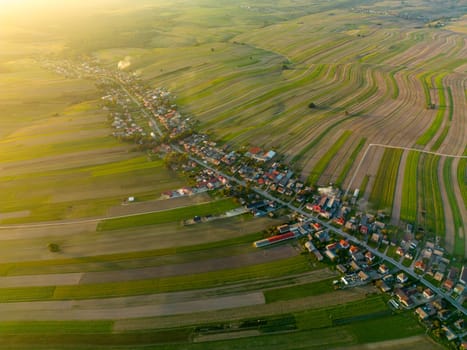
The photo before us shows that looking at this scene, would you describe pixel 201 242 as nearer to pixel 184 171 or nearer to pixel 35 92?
pixel 184 171

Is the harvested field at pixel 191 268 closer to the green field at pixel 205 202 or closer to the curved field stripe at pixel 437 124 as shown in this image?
the green field at pixel 205 202

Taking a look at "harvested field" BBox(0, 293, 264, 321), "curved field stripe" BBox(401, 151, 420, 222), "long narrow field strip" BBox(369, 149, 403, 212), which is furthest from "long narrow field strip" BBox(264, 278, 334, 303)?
"curved field stripe" BBox(401, 151, 420, 222)

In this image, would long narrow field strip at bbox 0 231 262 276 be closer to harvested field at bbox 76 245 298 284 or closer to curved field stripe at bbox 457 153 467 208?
harvested field at bbox 76 245 298 284

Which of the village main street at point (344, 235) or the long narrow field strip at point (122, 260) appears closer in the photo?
the village main street at point (344, 235)

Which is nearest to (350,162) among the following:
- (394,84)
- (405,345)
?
(405,345)

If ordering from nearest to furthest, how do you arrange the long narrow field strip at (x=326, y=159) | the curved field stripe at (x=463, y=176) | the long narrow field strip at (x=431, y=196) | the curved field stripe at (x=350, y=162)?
1. the long narrow field strip at (x=431, y=196)
2. the curved field stripe at (x=463, y=176)
3. the curved field stripe at (x=350, y=162)
4. the long narrow field strip at (x=326, y=159)

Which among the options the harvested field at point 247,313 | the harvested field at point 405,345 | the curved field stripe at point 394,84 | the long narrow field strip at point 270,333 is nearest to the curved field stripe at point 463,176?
the harvested field at point 405,345
